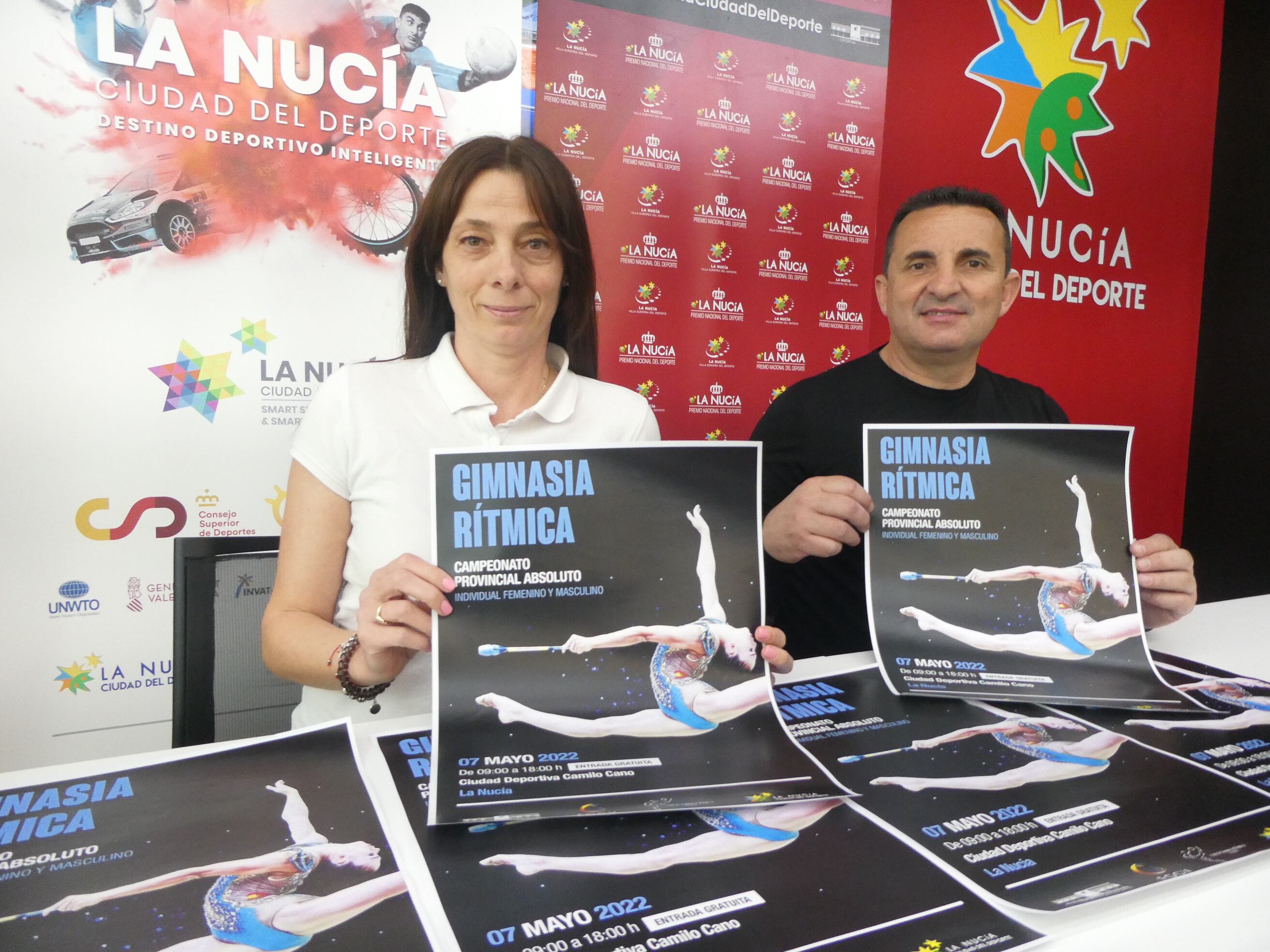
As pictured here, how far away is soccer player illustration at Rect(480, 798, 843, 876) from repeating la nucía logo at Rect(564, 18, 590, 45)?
2.84 m

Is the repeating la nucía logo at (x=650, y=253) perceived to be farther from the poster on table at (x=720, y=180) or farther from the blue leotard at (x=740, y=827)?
the blue leotard at (x=740, y=827)

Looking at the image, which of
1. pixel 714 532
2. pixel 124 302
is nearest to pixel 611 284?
pixel 124 302

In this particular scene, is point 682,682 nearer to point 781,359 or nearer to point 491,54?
point 491,54

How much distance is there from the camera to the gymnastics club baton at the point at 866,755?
0.84m

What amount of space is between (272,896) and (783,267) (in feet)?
10.4

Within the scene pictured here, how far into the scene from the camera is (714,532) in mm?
918

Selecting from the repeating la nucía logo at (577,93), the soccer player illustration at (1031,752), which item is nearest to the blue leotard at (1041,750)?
the soccer player illustration at (1031,752)

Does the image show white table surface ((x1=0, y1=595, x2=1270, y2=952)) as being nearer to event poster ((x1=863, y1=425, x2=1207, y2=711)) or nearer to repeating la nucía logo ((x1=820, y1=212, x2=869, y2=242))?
event poster ((x1=863, y1=425, x2=1207, y2=711))

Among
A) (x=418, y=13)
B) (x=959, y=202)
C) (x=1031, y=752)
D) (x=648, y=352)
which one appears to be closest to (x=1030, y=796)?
A: (x=1031, y=752)

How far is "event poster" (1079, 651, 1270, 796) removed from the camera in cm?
86

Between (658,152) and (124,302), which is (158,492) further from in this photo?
(658,152)

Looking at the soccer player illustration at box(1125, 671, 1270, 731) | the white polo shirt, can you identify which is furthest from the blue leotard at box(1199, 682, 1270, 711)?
the white polo shirt

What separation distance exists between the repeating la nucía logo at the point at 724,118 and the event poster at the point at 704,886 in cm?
298

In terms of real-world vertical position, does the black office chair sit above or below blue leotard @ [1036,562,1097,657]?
below
